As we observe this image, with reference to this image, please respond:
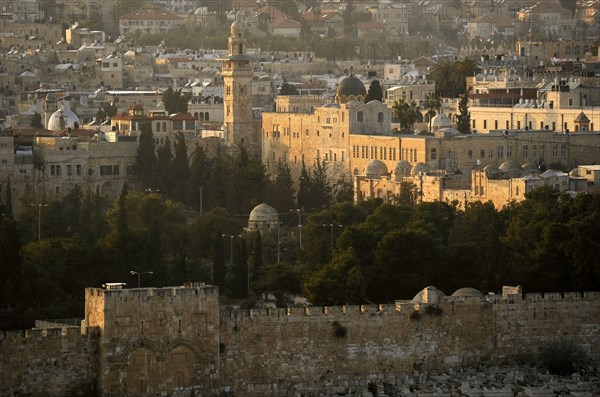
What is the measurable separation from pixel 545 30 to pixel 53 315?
102523mm

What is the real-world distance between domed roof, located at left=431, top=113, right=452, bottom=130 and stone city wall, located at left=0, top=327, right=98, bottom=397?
38080 millimetres

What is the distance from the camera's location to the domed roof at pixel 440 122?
86.2 metres

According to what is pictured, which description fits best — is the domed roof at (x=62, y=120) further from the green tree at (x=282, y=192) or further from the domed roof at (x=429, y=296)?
the domed roof at (x=429, y=296)

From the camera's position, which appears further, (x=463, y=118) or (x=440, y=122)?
(x=463, y=118)

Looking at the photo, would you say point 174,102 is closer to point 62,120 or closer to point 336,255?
point 62,120

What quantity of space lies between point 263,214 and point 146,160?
12.1m

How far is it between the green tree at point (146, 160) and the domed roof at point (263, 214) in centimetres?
912

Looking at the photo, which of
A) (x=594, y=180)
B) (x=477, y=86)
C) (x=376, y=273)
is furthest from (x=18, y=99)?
(x=376, y=273)

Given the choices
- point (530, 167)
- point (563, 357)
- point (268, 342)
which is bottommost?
point (563, 357)

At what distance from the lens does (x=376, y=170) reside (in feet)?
260

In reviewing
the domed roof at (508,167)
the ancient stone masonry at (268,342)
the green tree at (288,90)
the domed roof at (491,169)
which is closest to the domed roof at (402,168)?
the domed roof at (491,169)

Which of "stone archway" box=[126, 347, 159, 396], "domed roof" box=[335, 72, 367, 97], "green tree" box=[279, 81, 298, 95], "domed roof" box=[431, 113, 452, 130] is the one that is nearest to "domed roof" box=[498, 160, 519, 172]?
"domed roof" box=[431, 113, 452, 130]

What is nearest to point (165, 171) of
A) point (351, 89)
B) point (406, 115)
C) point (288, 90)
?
point (351, 89)

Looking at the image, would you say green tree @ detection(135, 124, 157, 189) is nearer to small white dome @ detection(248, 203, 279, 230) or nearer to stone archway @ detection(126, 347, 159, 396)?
small white dome @ detection(248, 203, 279, 230)
